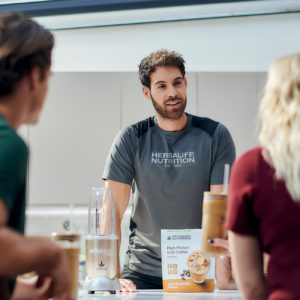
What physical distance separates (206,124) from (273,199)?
1.25 metres

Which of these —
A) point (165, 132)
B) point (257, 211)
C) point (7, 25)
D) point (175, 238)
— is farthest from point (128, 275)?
point (7, 25)

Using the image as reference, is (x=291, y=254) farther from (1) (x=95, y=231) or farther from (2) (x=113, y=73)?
(2) (x=113, y=73)

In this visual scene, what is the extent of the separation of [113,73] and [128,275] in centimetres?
217

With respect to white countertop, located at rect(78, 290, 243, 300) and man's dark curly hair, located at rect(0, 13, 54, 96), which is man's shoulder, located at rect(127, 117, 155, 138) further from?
man's dark curly hair, located at rect(0, 13, 54, 96)

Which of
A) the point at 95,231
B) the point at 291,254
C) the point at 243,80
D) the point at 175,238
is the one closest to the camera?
the point at 291,254

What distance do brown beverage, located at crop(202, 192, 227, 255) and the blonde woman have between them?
0.23 meters

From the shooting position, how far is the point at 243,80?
12.3 ft

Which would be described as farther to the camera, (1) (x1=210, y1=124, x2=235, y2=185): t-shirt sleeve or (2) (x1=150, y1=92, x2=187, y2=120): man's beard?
(2) (x1=150, y1=92, x2=187, y2=120): man's beard

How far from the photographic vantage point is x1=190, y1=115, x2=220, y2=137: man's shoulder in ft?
6.77

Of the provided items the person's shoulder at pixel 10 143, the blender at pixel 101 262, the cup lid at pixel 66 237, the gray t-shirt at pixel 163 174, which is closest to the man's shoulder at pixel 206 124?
the gray t-shirt at pixel 163 174

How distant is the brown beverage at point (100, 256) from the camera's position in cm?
152

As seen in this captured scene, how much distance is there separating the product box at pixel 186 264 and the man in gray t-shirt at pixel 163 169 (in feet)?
0.90

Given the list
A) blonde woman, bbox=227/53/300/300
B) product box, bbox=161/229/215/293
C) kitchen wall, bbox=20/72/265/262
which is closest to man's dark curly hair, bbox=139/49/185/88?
product box, bbox=161/229/215/293

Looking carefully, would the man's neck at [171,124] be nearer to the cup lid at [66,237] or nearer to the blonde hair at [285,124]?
the cup lid at [66,237]
